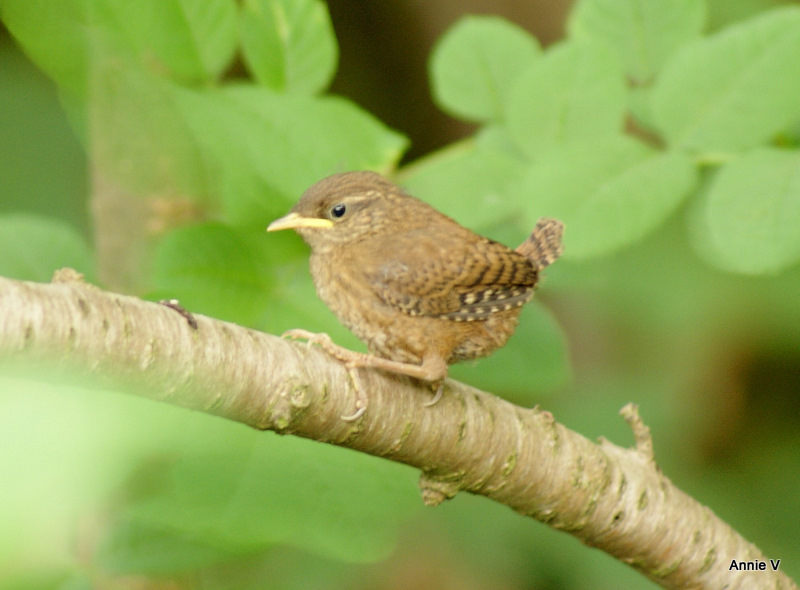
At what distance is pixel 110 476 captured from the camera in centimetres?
83

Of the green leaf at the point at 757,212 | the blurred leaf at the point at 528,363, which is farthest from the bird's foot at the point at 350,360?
the green leaf at the point at 757,212

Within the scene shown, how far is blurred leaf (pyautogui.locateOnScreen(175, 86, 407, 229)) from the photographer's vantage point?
6.75ft

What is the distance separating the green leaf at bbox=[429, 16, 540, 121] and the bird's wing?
49cm

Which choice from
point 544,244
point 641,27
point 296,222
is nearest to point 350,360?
point 296,222

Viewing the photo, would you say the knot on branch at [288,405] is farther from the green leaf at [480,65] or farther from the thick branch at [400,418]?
the green leaf at [480,65]

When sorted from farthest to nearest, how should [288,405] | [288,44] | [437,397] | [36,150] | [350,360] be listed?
1. [36,150]
2. [288,44]
3. [437,397]
4. [350,360]
5. [288,405]

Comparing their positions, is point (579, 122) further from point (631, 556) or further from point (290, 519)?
point (290, 519)

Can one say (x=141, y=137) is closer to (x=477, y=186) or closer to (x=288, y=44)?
(x=288, y=44)

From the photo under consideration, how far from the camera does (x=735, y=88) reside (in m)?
2.13

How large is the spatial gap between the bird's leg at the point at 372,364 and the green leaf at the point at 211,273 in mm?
196

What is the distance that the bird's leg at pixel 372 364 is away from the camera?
1.68 meters

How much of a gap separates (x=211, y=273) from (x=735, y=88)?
1369mm

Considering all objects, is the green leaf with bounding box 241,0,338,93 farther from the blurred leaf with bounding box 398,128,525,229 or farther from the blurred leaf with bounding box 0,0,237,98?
the blurred leaf with bounding box 398,128,525,229

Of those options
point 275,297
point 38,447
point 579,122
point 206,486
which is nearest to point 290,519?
point 206,486
